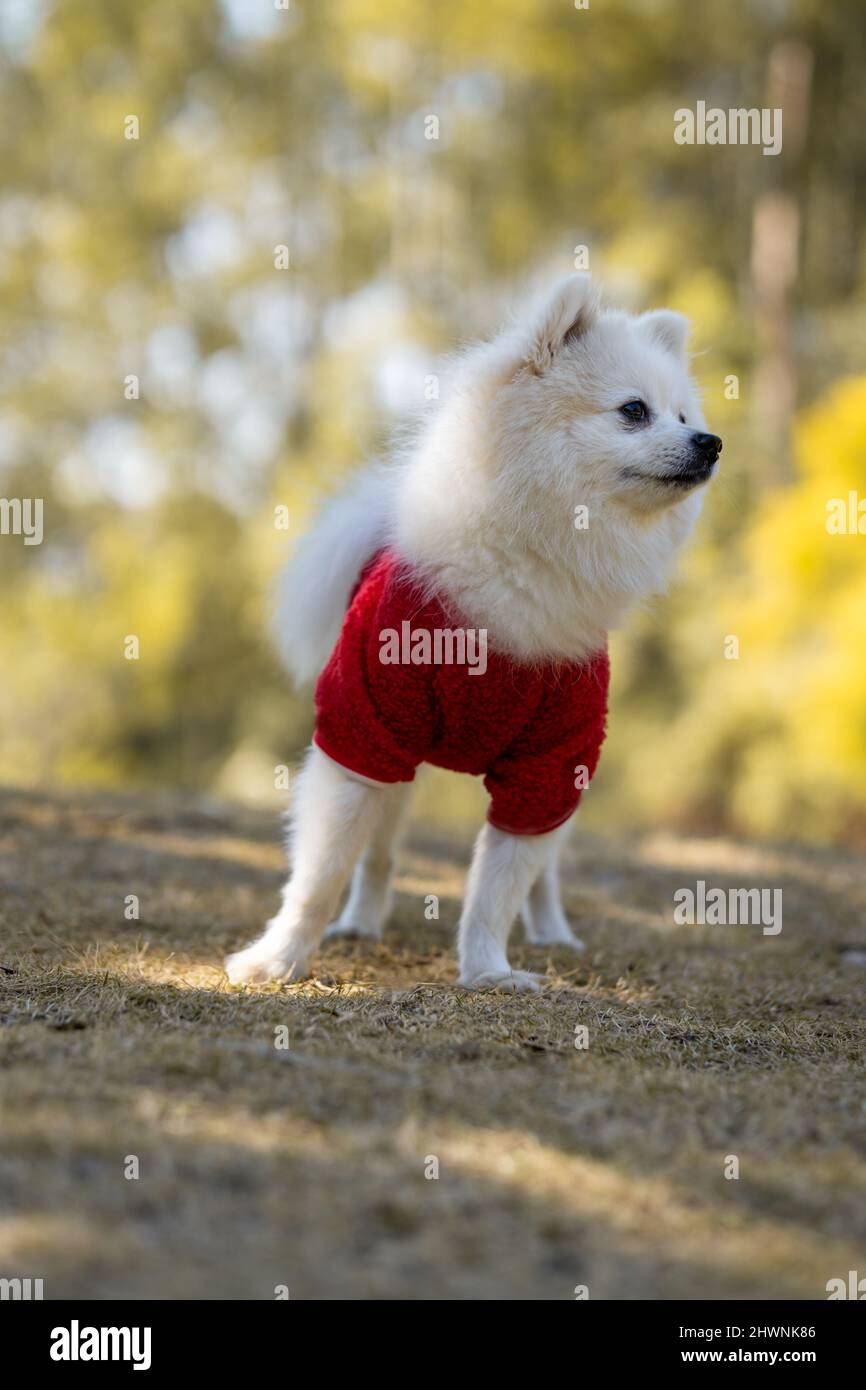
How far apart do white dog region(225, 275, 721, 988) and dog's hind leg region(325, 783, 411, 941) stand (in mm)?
606

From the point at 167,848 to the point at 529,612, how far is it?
2.69 metres

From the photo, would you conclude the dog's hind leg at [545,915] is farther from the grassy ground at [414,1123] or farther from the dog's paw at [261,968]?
the dog's paw at [261,968]

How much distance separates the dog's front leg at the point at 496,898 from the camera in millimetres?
3566

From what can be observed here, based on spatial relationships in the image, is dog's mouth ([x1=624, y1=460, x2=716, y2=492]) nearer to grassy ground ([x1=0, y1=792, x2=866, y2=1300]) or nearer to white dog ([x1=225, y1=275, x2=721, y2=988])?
white dog ([x1=225, y1=275, x2=721, y2=988])

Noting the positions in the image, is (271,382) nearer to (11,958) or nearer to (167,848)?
(167,848)

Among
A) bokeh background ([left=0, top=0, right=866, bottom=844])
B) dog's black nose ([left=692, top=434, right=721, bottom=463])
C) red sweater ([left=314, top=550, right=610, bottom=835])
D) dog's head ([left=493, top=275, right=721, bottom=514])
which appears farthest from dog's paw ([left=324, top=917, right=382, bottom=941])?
bokeh background ([left=0, top=0, right=866, bottom=844])

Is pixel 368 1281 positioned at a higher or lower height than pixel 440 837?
lower

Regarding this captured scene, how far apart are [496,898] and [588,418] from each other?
1.32 metres

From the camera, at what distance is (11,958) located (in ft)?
11.5

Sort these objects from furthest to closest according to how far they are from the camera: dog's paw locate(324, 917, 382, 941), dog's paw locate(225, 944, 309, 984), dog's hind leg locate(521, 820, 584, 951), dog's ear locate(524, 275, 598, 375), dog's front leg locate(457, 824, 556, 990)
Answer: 1. dog's hind leg locate(521, 820, 584, 951)
2. dog's paw locate(324, 917, 382, 941)
3. dog's front leg locate(457, 824, 556, 990)
4. dog's paw locate(225, 944, 309, 984)
5. dog's ear locate(524, 275, 598, 375)

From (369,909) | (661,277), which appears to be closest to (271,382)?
(661,277)

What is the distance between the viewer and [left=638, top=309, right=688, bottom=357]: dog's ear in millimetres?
3723

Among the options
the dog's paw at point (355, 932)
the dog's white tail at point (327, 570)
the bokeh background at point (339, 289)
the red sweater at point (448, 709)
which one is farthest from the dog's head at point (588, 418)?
the bokeh background at point (339, 289)

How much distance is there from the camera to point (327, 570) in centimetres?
404
